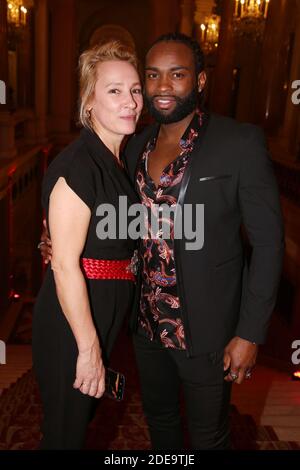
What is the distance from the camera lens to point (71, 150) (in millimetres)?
1968

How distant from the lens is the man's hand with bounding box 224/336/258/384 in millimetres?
2088

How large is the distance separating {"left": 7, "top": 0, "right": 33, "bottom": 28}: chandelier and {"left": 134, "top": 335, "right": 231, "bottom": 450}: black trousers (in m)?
11.4

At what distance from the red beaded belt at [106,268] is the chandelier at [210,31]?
1592cm

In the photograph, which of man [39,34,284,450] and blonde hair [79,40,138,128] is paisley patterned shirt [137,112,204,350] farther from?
blonde hair [79,40,138,128]

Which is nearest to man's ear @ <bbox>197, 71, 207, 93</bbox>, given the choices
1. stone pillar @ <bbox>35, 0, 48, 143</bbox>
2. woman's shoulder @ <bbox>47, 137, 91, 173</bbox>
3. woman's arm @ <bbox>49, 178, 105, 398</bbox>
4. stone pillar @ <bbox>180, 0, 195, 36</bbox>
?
woman's shoulder @ <bbox>47, 137, 91, 173</bbox>

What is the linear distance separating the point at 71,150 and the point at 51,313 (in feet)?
2.29

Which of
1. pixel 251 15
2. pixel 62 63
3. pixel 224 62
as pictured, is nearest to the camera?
pixel 251 15

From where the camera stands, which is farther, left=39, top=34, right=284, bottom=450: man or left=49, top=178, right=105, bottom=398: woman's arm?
left=39, top=34, right=284, bottom=450: man

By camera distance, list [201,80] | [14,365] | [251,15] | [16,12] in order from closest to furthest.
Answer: [201,80] → [14,365] → [16,12] → [251,15]

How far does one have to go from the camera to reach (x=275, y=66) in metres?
11.8

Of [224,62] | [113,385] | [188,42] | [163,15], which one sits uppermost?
[163,15]

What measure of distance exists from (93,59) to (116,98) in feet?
0.60

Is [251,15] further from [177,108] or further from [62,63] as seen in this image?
[177,108]

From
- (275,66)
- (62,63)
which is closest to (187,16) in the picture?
(62,63)
